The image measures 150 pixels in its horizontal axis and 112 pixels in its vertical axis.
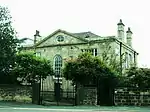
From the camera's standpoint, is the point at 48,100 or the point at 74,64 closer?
the point at 48,100

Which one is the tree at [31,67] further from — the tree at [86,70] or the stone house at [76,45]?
the stone house at [76,45]

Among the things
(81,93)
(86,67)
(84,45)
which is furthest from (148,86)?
(84,45)

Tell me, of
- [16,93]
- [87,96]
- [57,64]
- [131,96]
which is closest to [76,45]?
[57,64]

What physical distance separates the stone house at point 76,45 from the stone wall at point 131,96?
20238 mm

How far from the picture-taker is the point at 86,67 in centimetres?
3600

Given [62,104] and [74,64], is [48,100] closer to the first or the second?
[62,104]

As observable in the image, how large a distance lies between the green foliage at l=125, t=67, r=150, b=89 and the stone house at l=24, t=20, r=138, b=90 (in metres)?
15.9

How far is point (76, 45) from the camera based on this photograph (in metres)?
49.4

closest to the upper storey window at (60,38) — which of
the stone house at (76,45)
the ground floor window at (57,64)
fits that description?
the stone house at (76,45)

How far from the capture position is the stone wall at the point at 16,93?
2698 cm

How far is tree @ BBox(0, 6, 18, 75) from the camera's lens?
31.0m

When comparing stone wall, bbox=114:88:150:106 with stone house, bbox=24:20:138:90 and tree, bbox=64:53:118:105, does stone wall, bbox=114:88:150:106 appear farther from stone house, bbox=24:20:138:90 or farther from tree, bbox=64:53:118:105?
stone house, bbox=24:20:138:90

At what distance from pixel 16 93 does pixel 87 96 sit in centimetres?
582

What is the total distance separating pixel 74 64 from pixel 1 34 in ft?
30.1
